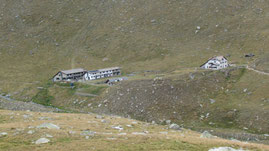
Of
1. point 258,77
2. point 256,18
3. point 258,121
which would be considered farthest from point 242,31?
point 258,121

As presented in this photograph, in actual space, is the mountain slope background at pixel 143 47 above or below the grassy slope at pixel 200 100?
above

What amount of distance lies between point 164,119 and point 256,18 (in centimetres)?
9726

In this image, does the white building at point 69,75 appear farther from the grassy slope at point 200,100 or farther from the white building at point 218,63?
the white building at point 218,63

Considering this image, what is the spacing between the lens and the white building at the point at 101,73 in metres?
131

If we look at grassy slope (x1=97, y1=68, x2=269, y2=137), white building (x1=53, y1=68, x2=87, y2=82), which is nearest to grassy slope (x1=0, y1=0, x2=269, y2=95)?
white building (x1=53, y1=68, x2=87, y2=82)

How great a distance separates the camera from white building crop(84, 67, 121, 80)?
430 feet

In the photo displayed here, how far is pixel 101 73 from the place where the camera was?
134000mm

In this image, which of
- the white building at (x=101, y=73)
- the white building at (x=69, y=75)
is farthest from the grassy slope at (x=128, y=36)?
the white building at (x=69, y=75)

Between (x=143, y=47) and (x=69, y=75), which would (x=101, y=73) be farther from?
(x=143, y=47)

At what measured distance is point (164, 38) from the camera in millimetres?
160375

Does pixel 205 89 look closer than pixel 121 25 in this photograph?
Yes

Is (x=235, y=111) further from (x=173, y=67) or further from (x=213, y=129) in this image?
(x=173, y=67)

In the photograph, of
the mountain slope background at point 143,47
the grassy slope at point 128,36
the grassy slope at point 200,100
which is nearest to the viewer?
the grassy slope at point 200,100

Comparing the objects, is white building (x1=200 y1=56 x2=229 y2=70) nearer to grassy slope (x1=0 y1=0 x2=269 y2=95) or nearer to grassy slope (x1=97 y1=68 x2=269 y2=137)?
grassy slope (x1=0 y1=0 x2=269 y2=95)
